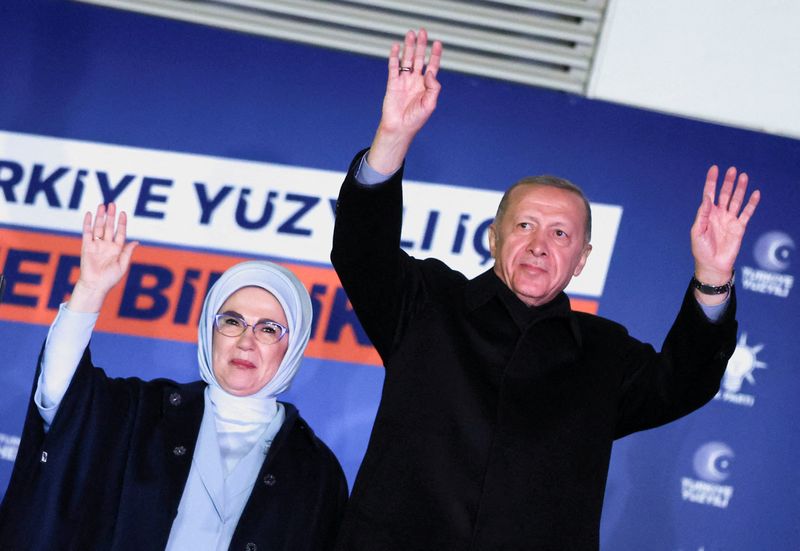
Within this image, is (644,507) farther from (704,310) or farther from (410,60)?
(410,60)

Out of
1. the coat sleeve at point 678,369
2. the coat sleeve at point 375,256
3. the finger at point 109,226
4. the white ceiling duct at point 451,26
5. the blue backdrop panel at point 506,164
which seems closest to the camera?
A: the coat sleeve at point 375,256

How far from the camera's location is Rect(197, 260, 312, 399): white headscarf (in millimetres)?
2516

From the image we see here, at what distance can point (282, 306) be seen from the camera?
100 inches

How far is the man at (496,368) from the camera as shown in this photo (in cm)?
215

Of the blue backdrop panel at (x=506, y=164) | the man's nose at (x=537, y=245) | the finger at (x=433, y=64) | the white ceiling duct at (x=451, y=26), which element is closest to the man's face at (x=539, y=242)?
the man's nose at (x=537, y=245)

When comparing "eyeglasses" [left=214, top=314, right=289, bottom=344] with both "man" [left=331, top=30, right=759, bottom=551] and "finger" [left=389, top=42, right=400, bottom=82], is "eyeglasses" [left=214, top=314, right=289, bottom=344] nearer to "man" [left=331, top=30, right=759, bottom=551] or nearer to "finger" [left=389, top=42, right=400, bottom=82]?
"man" [left=331, top=30, right=759, bottom=551]

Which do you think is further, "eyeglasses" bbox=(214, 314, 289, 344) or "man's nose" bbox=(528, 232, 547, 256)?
"eyeglasses" bbox=(214, 314, 289, 344)

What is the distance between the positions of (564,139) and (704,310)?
5.10 ft

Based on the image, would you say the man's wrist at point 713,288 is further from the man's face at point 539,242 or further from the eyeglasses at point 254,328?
the eyeglasses at point 254,328

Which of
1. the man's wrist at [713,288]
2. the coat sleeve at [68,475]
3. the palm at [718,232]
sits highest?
the palm at [718,232]

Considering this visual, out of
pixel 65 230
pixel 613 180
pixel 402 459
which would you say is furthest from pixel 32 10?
pixel 402 459

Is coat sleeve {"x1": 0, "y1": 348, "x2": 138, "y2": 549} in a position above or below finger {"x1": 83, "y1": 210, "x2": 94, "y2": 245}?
below

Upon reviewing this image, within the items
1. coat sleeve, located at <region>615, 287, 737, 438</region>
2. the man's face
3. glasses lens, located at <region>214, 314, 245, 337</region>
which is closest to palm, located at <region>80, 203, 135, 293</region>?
glasses lens, located at <region>214, 314, 245, 337</region>

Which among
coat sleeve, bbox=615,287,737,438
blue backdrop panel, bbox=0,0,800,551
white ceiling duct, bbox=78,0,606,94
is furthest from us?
white ceiling duct, bbox=78,0,606,94
